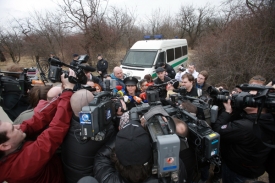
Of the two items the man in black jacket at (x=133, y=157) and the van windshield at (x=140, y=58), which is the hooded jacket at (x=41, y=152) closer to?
the man in black jacket at (x=133, y=157)

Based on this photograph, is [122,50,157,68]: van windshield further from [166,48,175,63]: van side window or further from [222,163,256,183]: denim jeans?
[222,163,256,183]: denim jeans

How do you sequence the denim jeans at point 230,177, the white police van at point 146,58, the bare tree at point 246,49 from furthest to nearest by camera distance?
1. the white police van at point 146,58
2. the bare tree at point 246,49
3. the denim jeans at point 230,177

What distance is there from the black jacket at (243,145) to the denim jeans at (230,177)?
0.23ft

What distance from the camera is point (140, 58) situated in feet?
25.4

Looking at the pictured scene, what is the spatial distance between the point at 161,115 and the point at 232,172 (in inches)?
59.9

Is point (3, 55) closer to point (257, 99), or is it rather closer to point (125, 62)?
point (125, 62)

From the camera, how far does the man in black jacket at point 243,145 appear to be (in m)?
1.72

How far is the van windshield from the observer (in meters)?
7.44

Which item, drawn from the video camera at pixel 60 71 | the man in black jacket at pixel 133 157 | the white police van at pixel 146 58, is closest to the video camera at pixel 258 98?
the man in black jacket at pixel 133 157

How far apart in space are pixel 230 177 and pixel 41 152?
2226 mm

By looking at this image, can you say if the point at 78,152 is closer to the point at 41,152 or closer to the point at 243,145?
the point at 41,152

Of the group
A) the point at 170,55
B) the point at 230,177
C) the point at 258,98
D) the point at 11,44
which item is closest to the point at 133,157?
the point at 258,98

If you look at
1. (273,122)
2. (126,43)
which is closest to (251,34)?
(273,122)

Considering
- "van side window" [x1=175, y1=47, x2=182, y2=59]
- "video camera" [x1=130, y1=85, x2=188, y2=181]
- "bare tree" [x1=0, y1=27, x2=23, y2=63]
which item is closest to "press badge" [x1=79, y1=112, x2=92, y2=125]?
"video camera" [x1=130, y1=85, x2=188, y2=181]
